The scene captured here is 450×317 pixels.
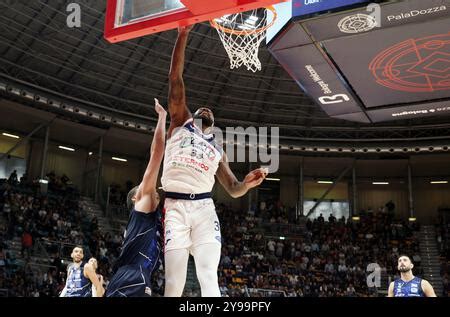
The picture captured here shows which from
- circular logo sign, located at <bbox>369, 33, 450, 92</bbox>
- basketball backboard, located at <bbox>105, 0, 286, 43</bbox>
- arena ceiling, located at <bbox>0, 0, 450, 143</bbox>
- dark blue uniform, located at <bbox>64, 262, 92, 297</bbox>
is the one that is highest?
arena ceiling, located at <bbox>0, 0, 450, 143</bbox>

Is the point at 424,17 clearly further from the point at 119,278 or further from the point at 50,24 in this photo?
the point at 50,24

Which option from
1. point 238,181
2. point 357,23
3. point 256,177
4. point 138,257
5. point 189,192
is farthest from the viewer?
point 357,23

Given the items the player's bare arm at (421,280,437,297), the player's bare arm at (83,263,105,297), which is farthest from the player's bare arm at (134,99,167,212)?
the player's bare arm at (421,280,437,297)

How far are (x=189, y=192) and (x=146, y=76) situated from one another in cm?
2090

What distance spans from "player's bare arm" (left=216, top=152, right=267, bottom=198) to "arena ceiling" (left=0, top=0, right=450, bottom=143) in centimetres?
1671

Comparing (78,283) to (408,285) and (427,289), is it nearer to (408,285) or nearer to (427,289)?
(408,285)

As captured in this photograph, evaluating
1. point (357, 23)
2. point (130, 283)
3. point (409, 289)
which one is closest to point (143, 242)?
point (130, 283)

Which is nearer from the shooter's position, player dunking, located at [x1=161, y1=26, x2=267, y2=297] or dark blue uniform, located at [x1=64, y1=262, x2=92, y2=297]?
player dunking, located at [x1=161, y1=26, x2=267, y2=297]

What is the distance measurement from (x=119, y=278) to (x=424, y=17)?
18.5ft

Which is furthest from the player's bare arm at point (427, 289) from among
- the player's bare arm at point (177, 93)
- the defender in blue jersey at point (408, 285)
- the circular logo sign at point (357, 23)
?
the player's bare arm at point (177, 93)

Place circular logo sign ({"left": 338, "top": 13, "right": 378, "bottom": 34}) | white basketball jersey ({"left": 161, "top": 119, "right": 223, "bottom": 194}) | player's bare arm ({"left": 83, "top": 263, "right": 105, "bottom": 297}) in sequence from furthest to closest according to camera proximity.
→ player's bare arm ({"left": 83, "top": 263, "right": 105, "bottom": 297}) → circular logo sign ({"left": 338, "top": 13, "right": 378, "bottom": 34}) → white basketball jersey ({"left": 161, "top": 119, "right": 223, "bottom": 194})

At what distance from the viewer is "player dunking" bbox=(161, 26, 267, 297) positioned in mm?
4277

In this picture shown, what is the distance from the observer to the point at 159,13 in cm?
A: 615

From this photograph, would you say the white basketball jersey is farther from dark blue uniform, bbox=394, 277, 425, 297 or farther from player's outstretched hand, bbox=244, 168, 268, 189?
dark blue uniform, bbox=394, 277, 425, 297
